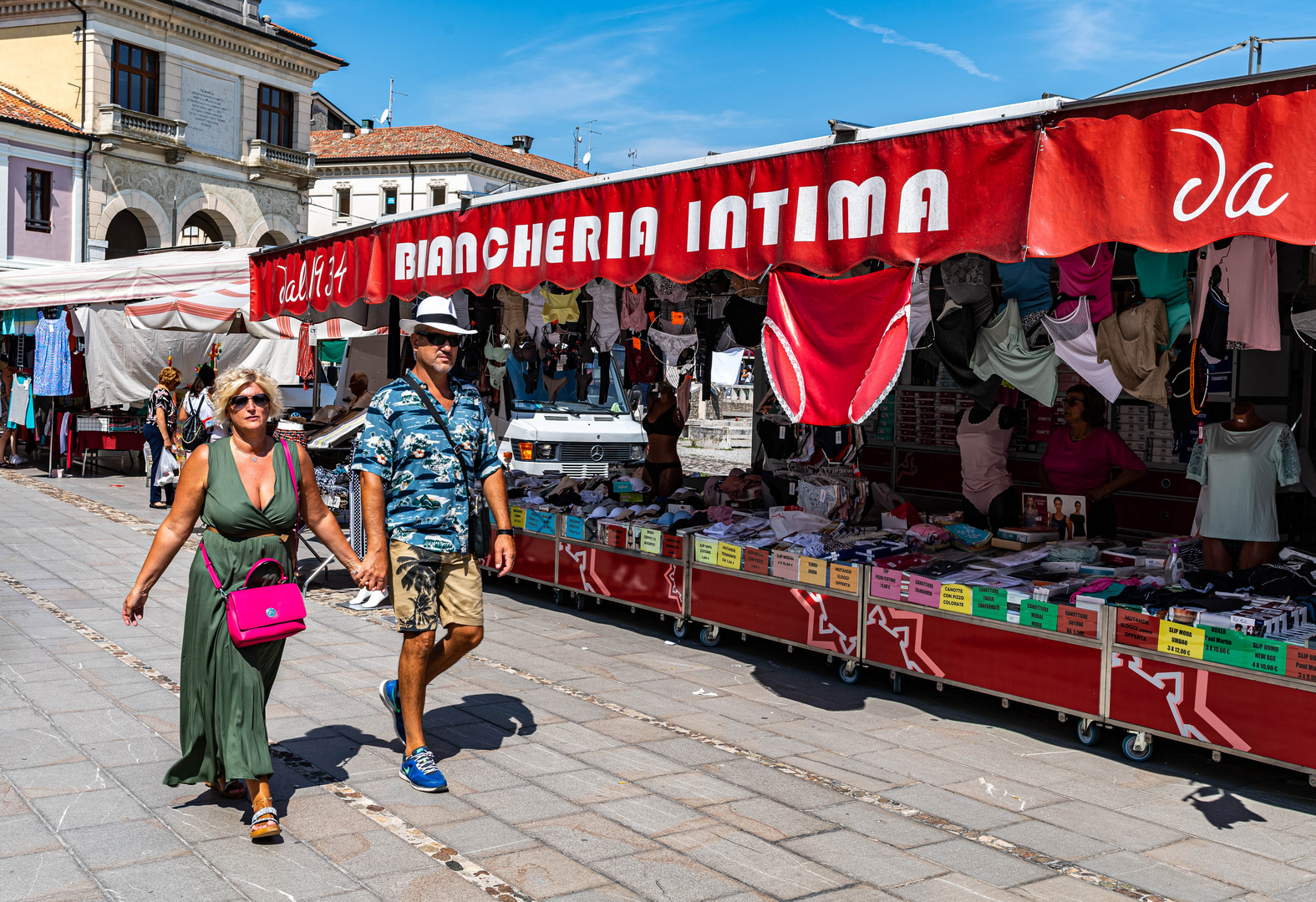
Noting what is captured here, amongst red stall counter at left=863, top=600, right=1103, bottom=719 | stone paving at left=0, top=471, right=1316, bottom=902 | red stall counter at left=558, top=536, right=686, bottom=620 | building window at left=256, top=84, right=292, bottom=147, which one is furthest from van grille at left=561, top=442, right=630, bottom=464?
building window at left=256, top=84, right=292, bottom=147

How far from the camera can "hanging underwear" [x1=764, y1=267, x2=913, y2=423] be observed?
5629 mm

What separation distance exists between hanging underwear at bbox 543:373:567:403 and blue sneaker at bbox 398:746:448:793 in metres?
10.9

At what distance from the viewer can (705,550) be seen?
7.59m

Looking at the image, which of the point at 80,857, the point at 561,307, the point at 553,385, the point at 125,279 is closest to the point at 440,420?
the point at 80,857

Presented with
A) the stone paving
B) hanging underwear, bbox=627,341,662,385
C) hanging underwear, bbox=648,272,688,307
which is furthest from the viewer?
hanging underwear, bbox=627,341,662,385

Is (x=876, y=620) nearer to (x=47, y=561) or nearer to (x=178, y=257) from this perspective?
(x=47, y=561)

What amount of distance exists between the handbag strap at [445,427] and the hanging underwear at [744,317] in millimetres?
4836

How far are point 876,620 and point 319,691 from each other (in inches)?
128

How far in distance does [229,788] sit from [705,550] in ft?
12.4

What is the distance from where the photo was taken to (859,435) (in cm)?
915

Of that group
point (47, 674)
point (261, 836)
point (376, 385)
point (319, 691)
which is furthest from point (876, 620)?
point (376, 385)

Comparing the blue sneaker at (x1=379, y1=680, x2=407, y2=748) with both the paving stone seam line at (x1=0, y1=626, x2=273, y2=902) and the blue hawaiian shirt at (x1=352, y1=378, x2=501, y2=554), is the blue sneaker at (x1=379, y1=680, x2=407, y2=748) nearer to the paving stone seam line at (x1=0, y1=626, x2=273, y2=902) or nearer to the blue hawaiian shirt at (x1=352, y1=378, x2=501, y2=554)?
the blue hawaiian shirt at (x1=352, y1=378, x2=501, y2=554)

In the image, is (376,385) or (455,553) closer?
(455,553)

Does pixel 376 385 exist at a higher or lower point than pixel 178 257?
lower
